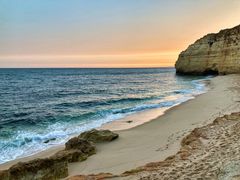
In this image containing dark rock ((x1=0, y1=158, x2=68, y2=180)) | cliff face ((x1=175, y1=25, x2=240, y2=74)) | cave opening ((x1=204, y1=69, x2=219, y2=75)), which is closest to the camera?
dark rock ((x1=0, y1=158, x2=68, y2=180))

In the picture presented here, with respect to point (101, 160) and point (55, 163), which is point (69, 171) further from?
point (101, 160)

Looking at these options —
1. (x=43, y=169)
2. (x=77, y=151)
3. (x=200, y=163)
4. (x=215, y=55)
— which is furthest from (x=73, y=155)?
(x=215, y=55)

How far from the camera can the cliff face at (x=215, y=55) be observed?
5288 cm

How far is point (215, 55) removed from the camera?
58.6 m

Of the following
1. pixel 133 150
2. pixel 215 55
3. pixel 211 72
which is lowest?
pixel 133 150

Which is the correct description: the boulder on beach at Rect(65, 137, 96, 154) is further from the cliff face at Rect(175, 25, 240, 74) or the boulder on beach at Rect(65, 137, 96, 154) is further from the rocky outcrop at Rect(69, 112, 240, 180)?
the cliff face at Rect(175, 25, 240, 74)

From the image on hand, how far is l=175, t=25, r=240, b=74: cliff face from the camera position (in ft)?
173

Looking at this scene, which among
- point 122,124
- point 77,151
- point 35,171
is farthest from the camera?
point 122,124

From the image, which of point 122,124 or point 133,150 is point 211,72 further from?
point 133,150

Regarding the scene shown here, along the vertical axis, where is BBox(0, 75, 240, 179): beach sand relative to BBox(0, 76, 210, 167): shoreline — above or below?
above

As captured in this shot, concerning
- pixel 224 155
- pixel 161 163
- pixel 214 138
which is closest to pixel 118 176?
pixel 161 163

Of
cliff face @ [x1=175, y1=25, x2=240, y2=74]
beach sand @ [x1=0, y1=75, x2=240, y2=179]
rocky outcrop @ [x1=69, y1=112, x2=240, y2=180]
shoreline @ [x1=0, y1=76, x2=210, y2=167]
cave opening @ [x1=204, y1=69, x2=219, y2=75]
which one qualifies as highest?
cliff face @ [x1=175, y1=25, x2=240, y2=74]

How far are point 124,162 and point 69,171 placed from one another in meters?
1.82

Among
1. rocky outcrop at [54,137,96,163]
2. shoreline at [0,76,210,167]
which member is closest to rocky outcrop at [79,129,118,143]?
rocky outcrop at [54,137,96,163]
